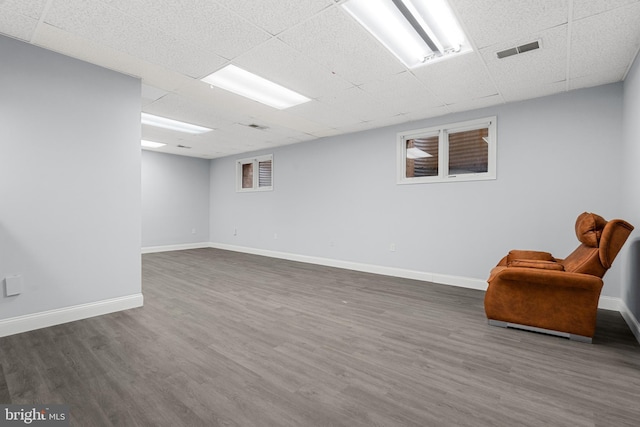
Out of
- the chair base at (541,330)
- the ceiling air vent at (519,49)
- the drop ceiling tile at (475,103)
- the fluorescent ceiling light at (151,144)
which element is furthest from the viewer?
the fluorescent ceiling light at (151,144)

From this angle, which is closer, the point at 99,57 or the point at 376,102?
the point at 99,57

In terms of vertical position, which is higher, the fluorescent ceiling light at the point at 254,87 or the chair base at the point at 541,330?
the fluorescent ceiling light at the point at 254,87

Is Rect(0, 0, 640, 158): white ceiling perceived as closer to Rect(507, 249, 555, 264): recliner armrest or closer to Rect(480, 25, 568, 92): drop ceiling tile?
Rect(480, 25, 568, 92): drop ceiling tile

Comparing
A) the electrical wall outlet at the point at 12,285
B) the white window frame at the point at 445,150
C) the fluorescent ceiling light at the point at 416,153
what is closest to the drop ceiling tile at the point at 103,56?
the electrical wall outlet at the point at 12,285

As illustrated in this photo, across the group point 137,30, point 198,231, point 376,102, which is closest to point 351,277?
point 376,102

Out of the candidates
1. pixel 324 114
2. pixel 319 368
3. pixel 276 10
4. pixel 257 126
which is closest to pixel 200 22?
pixel 276 10

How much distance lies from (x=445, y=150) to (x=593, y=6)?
2616 millimetres

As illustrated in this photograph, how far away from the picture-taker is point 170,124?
18.0 ft

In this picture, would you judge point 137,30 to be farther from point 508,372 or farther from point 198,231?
point 198,231

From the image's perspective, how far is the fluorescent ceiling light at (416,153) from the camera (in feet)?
16.4

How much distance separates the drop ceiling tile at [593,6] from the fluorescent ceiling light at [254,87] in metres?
2.81

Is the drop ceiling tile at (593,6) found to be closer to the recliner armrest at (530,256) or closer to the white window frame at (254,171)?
the recliner armrest at (530,256)

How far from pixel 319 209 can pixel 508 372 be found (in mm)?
4633

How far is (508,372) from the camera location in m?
2.04
